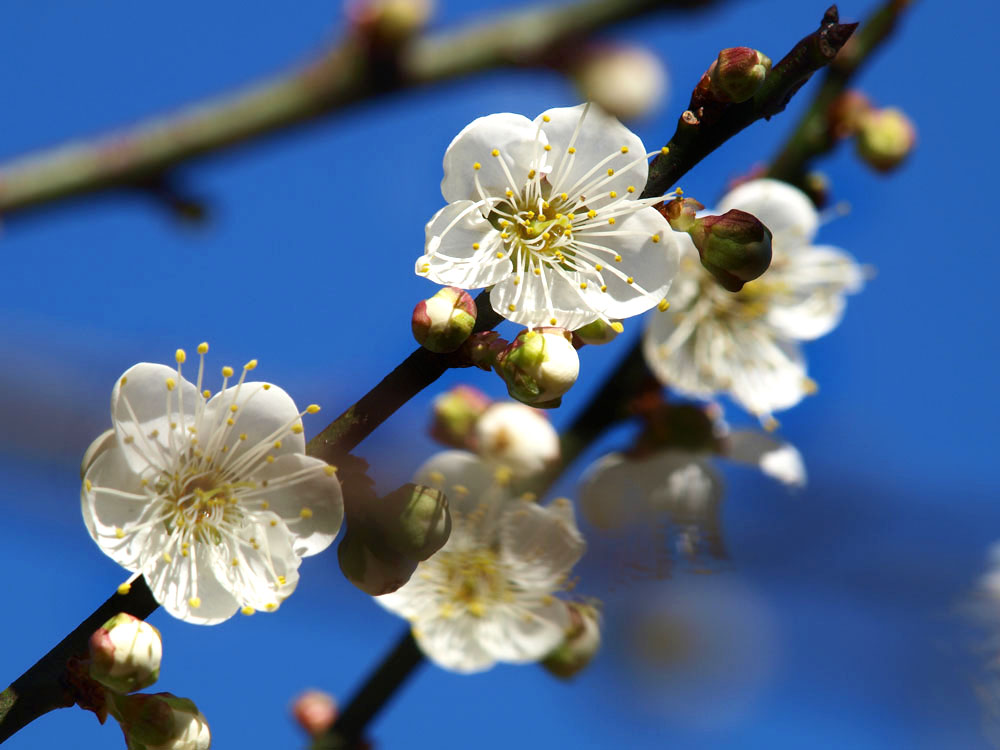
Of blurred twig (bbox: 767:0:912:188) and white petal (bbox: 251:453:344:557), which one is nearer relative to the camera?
white petal (bbox: 251:453:344:557)

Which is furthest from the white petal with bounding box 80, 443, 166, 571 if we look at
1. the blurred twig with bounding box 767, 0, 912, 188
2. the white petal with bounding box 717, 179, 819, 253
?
the blurred twig with bounding box 767, 0, 912, 188

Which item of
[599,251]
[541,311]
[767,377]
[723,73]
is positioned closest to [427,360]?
[541,311]

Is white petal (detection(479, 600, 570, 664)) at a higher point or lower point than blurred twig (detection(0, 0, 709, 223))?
higher

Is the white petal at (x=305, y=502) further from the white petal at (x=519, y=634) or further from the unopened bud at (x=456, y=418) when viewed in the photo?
the unopened bud at (x=456, y=418)

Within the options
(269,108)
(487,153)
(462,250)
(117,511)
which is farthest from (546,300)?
(117,511)

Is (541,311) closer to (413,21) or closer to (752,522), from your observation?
(413,21)

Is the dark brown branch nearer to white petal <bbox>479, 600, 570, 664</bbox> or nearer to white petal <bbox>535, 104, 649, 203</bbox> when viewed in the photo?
white petal <bbox>535, 104, 649, 203</bbox>

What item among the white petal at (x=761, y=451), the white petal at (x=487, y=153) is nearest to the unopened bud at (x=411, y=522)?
the white petal at (x=487, y=153)

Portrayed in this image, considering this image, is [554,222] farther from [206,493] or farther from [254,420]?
[206,493]
